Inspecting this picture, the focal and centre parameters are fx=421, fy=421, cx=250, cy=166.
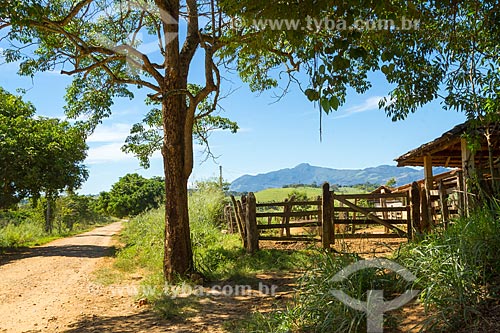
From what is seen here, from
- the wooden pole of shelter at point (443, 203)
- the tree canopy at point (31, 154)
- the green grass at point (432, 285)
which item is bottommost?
the green grass at point (432, 285)

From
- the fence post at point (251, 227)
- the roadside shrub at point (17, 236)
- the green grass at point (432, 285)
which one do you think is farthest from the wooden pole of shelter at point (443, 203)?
the roadside shrub at point (17, 236)

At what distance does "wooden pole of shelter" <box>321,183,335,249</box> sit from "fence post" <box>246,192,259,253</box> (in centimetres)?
181

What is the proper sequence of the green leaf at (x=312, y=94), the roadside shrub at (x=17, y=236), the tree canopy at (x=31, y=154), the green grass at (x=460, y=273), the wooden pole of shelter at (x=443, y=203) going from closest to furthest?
the green leaf at (x=312, y=94) → the green grass at (x=460, y=273) → the wooden pole of shelter at (x=443, y=203) → the tree canopy at (x=31, y=154) → the roadside shrub at (x=17, y=236)

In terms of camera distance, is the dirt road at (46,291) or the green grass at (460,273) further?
the dirt road at (46,291)

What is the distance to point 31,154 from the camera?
1795 cm

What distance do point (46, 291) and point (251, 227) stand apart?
17.1 feet

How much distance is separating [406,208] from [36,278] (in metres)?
10.1

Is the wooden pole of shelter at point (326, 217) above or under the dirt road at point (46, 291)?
above

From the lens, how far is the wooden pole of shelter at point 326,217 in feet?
36.4

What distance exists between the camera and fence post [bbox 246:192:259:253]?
11.4 m

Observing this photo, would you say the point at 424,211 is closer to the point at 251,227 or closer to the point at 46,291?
the point at 251,227

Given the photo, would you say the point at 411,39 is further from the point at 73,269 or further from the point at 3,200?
the point at 3,200

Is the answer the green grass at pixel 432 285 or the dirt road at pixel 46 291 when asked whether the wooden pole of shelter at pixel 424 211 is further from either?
the dirt road at pixel 46 291

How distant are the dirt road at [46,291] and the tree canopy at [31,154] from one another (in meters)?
3.58
